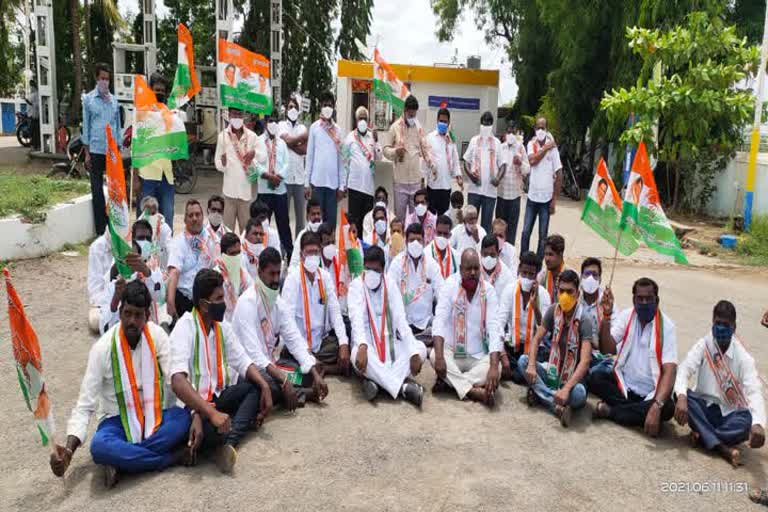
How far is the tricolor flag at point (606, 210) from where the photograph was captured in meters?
6.37

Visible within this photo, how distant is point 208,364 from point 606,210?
3.66 meters

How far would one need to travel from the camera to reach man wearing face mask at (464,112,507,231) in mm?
9445

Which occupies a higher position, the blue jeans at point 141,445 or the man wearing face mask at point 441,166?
the man wearing face mask at point 441,166

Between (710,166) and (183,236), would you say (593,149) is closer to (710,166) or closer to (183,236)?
(710,166)

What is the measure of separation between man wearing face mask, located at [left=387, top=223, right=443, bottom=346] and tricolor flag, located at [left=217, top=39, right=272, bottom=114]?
3.80 m

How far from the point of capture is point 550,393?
5629mm

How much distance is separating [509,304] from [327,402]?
1801 mm

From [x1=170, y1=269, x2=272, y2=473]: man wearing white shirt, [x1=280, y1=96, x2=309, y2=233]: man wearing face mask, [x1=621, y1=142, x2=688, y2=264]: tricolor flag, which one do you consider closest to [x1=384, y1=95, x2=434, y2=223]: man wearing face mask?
[x1=280, y1=96, x2=309, y2=233]: man wearing face mask

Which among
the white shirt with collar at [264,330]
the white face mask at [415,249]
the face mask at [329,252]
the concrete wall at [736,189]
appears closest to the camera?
the white shirt with collar at [264,330]

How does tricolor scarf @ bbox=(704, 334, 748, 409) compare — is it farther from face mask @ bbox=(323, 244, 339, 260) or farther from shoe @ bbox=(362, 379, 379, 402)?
face mask @ bbox=(323, 244, 339, 260)

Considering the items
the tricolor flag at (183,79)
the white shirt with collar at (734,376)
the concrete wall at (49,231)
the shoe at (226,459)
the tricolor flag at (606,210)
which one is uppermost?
the tricolor flag at (183,79)

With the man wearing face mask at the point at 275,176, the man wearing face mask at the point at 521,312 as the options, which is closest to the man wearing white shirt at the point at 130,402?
the man wearing face mask at the point at 521,312

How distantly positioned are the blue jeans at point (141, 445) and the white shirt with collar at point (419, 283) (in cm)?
299

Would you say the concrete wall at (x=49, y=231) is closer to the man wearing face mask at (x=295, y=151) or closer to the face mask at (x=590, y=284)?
the man wearing face mask at (x=295, y=151)
